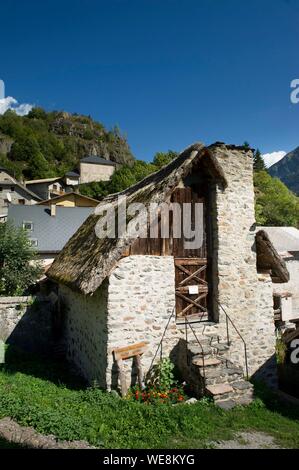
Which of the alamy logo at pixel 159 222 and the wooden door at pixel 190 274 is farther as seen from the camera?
the wooden door at pixel 190 274

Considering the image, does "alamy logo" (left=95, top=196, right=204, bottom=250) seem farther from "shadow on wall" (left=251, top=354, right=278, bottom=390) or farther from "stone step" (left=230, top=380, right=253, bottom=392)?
"shadow on wall" (left=251, top=354, right=278, bottom=390)

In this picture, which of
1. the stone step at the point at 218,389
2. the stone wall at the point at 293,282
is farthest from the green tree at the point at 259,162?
the stone step at the point at 218,389

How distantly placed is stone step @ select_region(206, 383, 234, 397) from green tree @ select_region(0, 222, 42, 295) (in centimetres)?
1144

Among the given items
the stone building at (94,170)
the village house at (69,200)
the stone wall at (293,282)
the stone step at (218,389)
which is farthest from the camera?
the stone building at (94,170)

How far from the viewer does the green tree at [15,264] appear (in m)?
15.4

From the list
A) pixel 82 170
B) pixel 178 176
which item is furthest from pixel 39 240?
pixel 82 170

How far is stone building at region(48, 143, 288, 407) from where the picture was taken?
7434 mm

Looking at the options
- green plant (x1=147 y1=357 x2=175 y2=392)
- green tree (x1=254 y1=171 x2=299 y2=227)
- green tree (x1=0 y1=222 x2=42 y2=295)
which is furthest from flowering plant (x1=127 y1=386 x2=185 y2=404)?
green tree (x1=254 y1=171 x2=299 y2=227)

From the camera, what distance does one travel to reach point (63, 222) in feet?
78.2

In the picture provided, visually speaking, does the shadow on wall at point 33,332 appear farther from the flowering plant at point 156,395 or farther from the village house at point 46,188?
the village house at point 46,188

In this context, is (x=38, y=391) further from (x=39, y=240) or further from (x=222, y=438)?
(x=39, y=240)

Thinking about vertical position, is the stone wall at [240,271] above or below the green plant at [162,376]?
above

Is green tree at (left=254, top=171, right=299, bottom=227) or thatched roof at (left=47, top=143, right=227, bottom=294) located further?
green tree at (left=254, top=171, right=299, bottom=227)

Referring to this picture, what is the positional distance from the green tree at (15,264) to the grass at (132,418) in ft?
26.8
